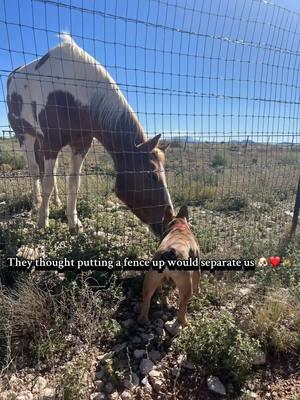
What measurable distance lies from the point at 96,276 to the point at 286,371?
1.88 metres

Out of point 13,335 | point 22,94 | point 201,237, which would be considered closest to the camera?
point 13,335

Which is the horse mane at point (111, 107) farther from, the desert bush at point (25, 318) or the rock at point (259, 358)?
the rock at point (259, 358)

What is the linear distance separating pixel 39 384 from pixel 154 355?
0.88 meters

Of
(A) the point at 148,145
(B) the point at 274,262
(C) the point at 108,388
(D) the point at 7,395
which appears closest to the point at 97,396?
(C) the point at 108,388

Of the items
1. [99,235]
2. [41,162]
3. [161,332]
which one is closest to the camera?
[161,332]

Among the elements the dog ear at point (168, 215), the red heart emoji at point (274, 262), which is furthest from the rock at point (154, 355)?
the red heart emoji at point (274, 262)

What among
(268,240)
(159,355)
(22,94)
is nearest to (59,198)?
(22,94)

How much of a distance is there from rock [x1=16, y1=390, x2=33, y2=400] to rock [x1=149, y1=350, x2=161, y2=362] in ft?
2.99

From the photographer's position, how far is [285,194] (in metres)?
7.21

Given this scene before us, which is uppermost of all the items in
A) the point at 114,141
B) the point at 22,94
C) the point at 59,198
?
the point at 22,94

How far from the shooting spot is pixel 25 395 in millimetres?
2254

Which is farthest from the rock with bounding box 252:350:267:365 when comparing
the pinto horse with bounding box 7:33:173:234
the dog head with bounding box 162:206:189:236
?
the pinto horse with bounding box 7:33:173:234

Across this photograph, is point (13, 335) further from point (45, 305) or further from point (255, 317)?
point (255, 317)

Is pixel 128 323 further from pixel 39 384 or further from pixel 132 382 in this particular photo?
pixel 39 384
